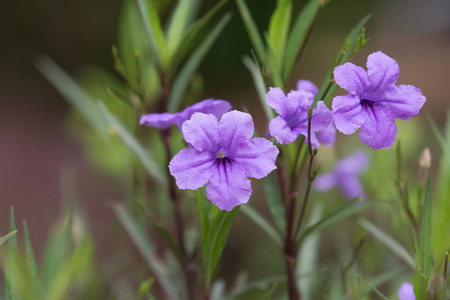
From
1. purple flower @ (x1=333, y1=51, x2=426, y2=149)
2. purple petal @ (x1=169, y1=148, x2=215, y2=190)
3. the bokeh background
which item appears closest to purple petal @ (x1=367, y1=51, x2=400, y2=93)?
purple flower @ (x1=333, y1=51, x2=426, y2=149)

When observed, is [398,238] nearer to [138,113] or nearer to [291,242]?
[291,242]

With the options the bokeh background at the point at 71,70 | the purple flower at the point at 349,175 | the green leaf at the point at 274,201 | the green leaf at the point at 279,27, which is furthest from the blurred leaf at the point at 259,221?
the bokeh background at the point at 71,70

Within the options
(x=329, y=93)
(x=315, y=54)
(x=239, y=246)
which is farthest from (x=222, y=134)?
(x=315, y=54)

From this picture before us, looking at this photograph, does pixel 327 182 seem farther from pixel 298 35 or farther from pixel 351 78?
pixel 351 78

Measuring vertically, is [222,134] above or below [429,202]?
above

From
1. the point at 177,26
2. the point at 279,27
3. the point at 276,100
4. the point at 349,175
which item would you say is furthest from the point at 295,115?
the point at 349,175

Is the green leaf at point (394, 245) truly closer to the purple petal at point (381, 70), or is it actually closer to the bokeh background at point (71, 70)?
the purple petal at point (381, 70)
